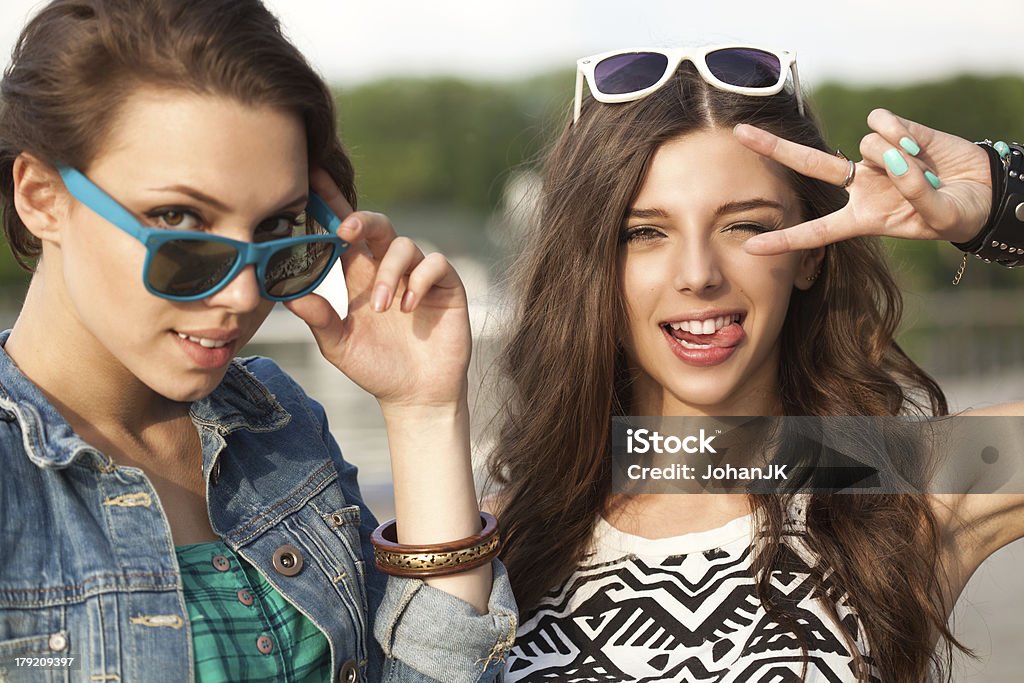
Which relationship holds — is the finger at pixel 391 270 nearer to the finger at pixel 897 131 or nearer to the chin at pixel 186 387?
the chin at pixel 186 387

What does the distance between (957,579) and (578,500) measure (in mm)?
1035

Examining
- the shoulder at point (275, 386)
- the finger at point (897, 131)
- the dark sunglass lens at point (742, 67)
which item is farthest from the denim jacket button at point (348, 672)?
the dark sunglass lens at point (742, 67)

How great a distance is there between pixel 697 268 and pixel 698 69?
26.8 inches

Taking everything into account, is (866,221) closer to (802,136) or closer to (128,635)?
(802,136)

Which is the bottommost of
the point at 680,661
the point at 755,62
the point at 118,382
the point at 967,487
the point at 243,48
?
the point at 680,661

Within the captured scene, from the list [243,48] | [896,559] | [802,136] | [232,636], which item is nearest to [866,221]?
[802,136]

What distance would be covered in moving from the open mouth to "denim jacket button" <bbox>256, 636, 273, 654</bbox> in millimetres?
1397

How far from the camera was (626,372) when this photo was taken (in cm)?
355

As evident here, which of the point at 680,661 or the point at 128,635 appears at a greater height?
the point at 128,635

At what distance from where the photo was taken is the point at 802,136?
3480 millimetres

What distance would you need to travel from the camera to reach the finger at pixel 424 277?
2.64 metres

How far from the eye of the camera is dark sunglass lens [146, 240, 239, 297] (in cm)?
221

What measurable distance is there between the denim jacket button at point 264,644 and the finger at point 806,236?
1.47m

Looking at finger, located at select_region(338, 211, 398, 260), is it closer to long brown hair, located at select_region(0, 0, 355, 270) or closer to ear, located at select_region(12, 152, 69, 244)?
long brown hair, located at select_region(0, 0, 355, 270)
